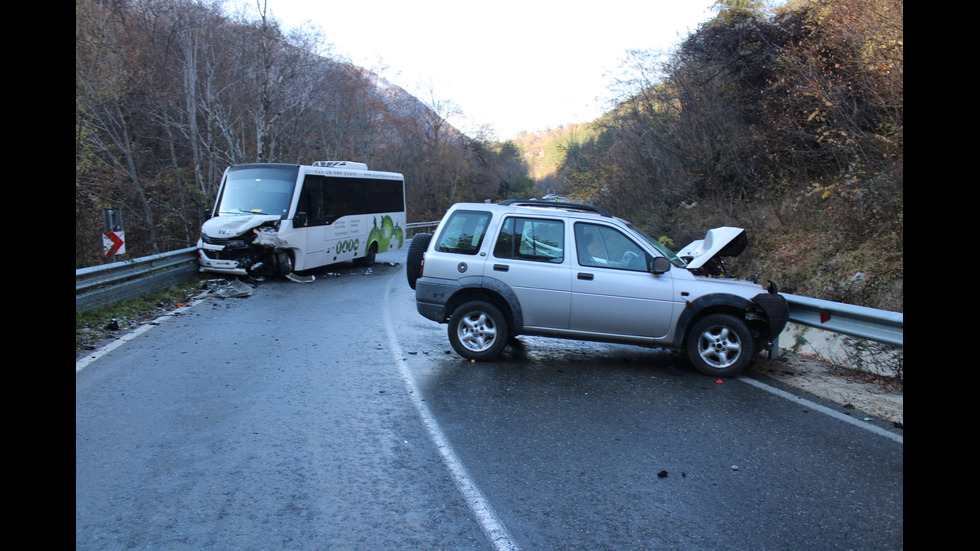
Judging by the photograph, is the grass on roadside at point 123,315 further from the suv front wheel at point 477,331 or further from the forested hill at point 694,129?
the forested hill at point 694,129

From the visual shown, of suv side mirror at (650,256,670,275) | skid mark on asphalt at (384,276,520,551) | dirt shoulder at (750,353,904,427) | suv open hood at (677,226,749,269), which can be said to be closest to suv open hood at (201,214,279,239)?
skid mark on asphalt at (384,276,520,551)

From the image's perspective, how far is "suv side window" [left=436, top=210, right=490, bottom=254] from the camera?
775 cm

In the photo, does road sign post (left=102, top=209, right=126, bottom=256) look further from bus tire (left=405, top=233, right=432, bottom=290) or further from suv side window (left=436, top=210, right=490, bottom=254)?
suv side window (left=436, top=210, right=490, bottom=254)

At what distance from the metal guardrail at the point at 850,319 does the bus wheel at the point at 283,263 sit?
1177cm

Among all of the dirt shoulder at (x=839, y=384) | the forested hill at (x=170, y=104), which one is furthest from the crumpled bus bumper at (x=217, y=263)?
the dirt shoulder at (x=839, y=384)

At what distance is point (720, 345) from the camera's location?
7.08 meters

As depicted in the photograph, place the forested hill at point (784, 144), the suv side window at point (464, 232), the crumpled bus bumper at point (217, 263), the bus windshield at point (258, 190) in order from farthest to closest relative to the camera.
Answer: the bus windshield at point (258, 190), the crumpled bus bumper at point (217, 263), the forested hill at point (784, 144), the suv side window at point (464, 232)

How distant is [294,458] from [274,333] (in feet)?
16.6

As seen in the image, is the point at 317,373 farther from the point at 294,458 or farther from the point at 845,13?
the point at 845,13

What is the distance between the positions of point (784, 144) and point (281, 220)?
12.9 metres

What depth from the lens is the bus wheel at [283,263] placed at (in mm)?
15531

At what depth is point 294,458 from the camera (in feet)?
15.0
